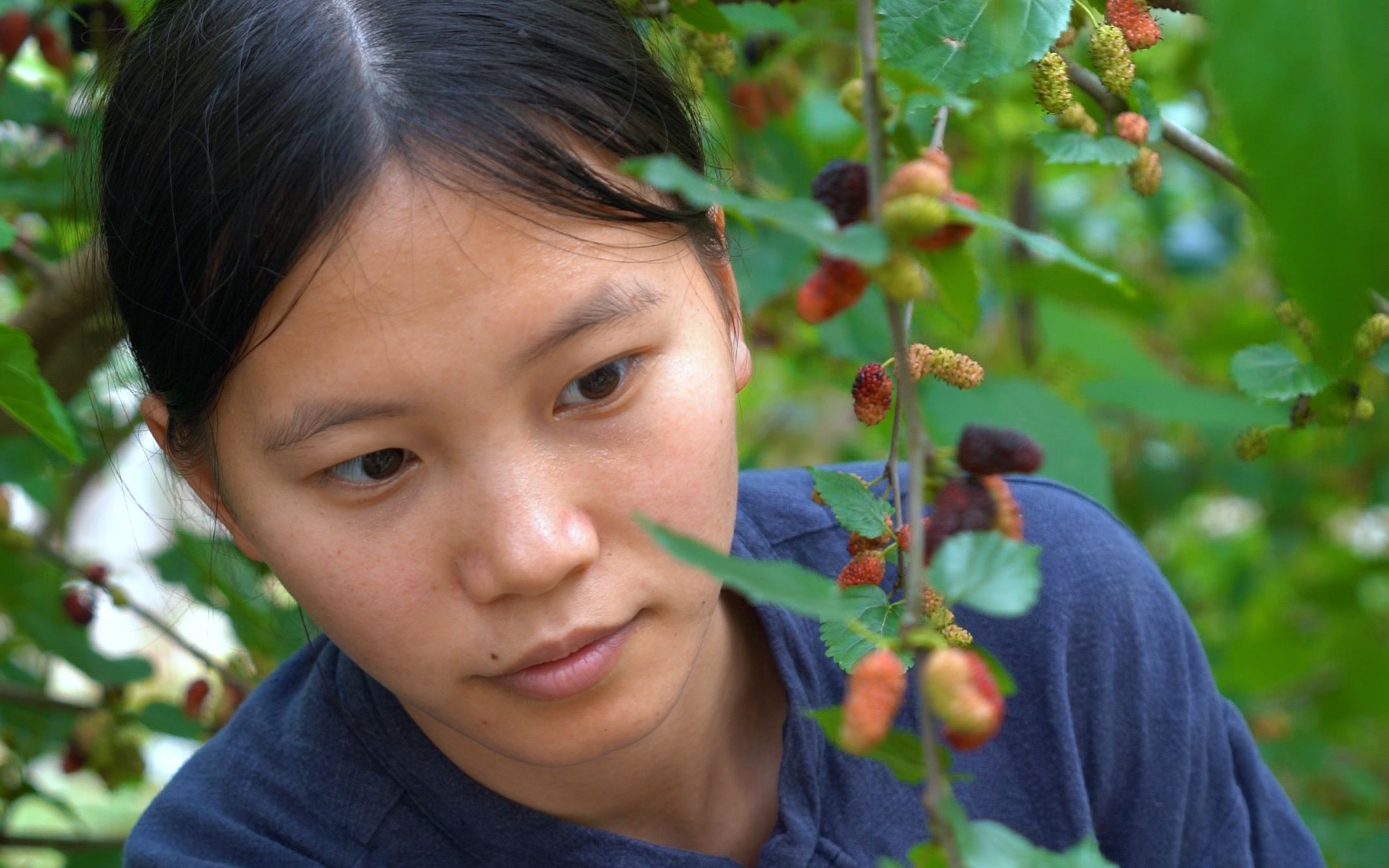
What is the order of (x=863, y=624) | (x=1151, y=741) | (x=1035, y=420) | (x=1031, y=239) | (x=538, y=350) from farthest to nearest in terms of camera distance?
(x=1035, y=420), (x=1151, y=741), (x=538, y=350), (x=863, y=624), (x=1031, y=239)

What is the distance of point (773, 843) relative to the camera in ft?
3.04

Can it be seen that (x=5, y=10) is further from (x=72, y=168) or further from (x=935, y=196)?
(x=935, y=196)

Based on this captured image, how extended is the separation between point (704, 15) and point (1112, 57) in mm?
251

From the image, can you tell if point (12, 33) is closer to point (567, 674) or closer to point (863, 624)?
point (567, 674)

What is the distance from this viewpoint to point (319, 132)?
2.45ft

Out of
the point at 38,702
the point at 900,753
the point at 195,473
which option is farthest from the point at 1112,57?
the point at 38,702

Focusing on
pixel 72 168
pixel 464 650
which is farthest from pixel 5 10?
pixel 464 650

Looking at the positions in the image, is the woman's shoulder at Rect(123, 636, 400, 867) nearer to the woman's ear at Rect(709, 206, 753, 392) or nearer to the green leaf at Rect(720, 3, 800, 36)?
the woman's ear at Rect(709, 206, 753, 392)

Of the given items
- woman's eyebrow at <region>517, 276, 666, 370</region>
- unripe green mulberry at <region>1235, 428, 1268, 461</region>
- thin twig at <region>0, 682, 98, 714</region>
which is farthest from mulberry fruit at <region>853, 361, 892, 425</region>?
thin twig at <region>0, 682, 98, 714</region>

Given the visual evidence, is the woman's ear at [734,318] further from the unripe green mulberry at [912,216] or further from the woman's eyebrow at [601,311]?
the unripe green mulberry at [912,216]

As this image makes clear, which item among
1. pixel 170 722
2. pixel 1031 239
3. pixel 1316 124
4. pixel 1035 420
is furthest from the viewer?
pixel 1035 420

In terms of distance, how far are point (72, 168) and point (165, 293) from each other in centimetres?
47

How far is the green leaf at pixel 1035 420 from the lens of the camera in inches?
55.0

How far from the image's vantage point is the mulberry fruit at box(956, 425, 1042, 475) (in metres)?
0.50
